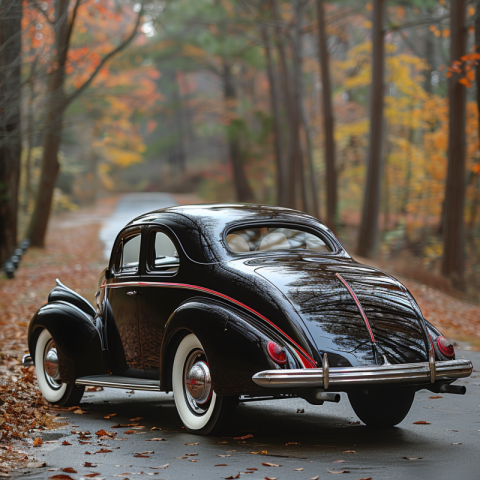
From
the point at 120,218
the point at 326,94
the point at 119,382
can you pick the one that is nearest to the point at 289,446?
the point at 119,382

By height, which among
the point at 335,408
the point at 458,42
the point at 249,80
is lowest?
the point at 335,408

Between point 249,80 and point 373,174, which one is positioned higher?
point 249,80

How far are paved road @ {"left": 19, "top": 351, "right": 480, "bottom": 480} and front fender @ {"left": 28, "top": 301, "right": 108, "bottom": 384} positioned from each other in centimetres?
44

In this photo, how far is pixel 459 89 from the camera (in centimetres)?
1877

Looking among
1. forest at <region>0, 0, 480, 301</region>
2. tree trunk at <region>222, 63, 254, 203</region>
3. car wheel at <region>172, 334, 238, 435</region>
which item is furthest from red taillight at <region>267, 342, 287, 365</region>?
tree trunk at <region>222, 63, 254, 203</region>

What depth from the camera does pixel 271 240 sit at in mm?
6941

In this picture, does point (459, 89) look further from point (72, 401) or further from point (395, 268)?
point (72, 401)

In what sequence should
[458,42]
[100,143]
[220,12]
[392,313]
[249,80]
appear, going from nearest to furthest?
[392,313] < [458,42] < [220,12] < [249,80] < [100,143]

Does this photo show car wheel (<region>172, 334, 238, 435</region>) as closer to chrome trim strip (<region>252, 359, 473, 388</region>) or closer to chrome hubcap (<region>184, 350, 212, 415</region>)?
chrome hubcap (<region>184, 350, 212, 415</region>)

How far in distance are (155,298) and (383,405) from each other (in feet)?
7.31

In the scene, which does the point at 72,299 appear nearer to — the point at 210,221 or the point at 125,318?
the point at 125,318

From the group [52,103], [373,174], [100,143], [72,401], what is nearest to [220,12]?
[373,174]

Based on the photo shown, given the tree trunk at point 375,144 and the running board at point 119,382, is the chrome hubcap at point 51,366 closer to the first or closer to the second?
the running board at point 119,382

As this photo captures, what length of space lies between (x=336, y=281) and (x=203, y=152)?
65161 mm
